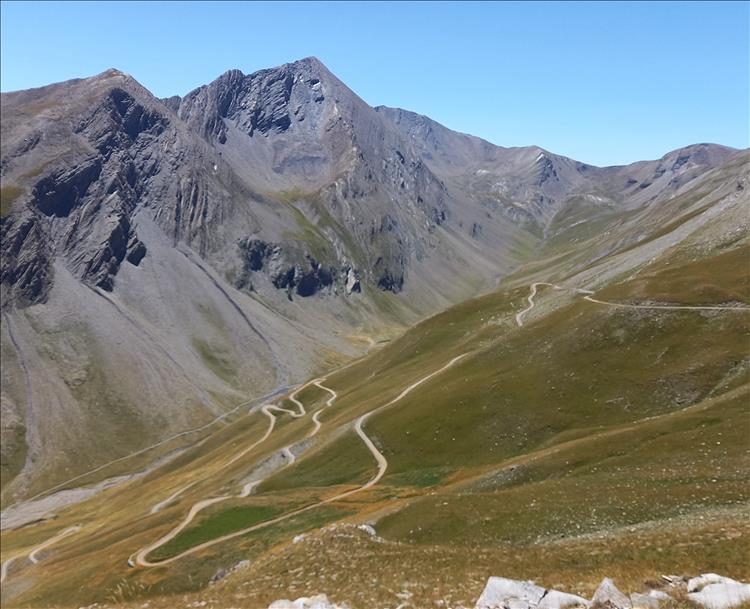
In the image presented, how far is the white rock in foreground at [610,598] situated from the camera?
17.3 metres

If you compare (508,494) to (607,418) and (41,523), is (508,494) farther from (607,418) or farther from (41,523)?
(41,523)

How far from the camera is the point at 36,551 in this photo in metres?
96.2

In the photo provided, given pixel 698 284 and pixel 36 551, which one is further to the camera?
pixel 36 551

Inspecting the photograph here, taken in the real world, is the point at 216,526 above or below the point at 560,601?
below

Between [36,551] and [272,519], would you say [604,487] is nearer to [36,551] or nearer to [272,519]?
[272,519]

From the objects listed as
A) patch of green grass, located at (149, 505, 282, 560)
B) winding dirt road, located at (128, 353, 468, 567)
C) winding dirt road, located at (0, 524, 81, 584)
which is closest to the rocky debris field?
winding dirt road, located at (128, 353, 468, 567)

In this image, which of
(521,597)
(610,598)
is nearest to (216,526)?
(521,597)

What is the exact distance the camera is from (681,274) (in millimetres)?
88875

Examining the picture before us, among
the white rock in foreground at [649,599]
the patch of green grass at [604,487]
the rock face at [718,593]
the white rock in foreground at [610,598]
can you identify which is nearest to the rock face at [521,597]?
the white rock in foreground at [610,598]

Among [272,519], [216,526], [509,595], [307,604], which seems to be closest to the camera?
[509,595]

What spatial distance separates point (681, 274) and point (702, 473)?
60653 millimetres

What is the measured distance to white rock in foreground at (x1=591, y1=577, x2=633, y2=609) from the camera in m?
17.3

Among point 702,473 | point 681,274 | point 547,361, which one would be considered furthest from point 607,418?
point 681,274

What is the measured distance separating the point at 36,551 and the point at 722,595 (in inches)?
4351
